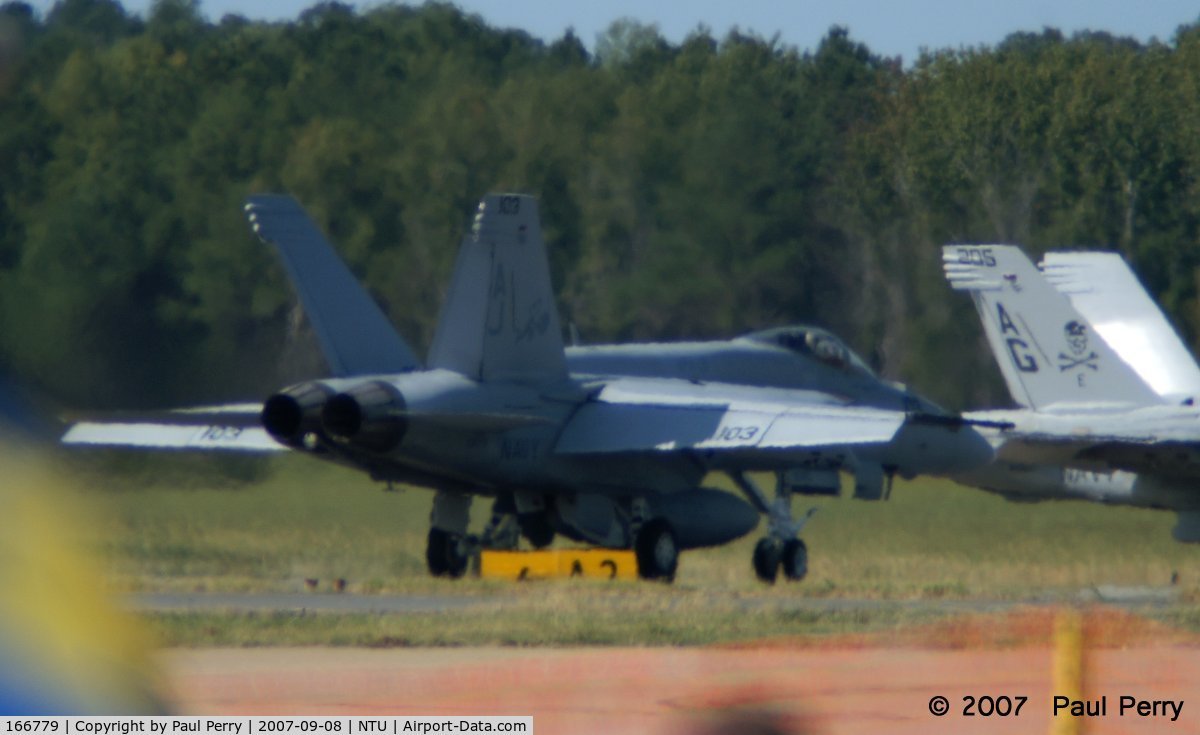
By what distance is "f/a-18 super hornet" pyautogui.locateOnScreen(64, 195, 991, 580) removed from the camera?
1778cm

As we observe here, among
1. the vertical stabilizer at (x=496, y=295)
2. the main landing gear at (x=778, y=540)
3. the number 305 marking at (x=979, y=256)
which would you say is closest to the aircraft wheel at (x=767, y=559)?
the main landing gear at (x=778, y=540)

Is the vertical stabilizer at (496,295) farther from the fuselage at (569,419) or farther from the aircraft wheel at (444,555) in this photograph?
the aircraft wheel at (444,555)

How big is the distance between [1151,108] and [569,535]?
23.3 m

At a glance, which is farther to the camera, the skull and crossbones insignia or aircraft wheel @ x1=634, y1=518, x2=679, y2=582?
the skull and crossbones insignia

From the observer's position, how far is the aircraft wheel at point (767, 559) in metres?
19.7

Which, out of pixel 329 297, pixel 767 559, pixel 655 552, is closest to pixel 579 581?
pixel 655 552

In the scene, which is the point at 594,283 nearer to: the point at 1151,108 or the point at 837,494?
the point at 1151,108

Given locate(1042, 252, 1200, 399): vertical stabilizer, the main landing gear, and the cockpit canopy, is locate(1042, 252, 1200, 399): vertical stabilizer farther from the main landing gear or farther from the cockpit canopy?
the main landing gear

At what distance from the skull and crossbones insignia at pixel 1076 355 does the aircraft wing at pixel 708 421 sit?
4.41 metres

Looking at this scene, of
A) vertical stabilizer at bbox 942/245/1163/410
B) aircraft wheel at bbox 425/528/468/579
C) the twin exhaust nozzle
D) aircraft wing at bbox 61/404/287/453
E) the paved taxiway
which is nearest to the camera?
the paved taxiway

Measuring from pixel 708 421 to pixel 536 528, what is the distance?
2482 millimetres

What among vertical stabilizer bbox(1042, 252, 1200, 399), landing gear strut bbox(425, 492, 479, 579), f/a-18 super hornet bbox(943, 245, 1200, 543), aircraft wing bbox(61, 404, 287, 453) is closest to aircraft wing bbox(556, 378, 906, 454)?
landing gear strut bbox(425, 492, 479, 579)

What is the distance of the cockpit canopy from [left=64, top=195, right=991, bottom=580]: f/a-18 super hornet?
0.16 meters

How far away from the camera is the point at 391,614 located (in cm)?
1409
